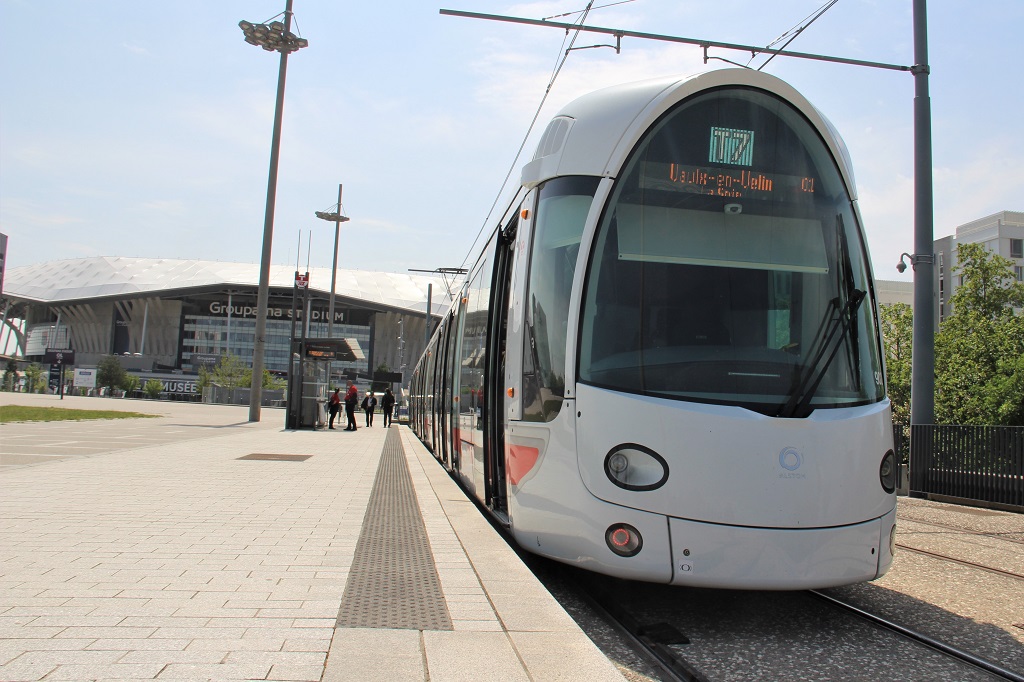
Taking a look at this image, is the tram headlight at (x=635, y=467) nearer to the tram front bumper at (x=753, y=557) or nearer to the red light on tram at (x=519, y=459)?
the tram front bumper at (x=753, y=557)

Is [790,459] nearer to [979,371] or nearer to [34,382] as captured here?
[979,371]

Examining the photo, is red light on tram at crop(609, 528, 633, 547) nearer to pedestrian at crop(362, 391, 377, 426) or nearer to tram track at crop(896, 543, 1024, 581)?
tram track at crop(896, 543, 1024, 581)

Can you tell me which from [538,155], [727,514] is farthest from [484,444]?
[727,514]

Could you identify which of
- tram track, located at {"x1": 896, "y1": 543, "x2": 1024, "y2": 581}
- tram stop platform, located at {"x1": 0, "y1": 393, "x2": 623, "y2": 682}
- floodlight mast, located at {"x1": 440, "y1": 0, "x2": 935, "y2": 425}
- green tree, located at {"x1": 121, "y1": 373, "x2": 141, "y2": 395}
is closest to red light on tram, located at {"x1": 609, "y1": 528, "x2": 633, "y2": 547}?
tram stop platform, located at {"x1": 0, "y1": 393, "x2": 623, "y2": 682}

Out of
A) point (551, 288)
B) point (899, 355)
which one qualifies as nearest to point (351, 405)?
point (899, 355)

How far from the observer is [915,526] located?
377 inches

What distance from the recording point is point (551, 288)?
5691 millimetres

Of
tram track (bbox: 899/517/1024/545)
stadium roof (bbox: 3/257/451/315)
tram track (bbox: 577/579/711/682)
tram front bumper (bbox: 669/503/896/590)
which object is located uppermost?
stadium roof (bbox: 3/257/451/315)

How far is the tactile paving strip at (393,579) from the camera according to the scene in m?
4.04

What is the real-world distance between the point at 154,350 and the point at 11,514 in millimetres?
120152

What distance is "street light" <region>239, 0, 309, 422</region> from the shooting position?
30609 mm

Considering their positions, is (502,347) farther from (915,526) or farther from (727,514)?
(915,526)

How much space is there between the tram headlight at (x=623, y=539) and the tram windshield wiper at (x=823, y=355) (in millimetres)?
1035

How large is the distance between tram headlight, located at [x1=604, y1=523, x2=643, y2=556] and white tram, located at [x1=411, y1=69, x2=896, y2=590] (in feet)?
0.04
